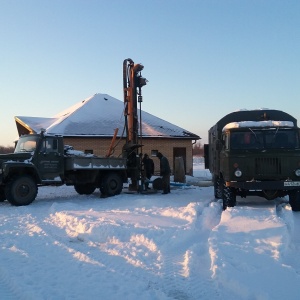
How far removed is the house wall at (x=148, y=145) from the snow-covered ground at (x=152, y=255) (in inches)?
566

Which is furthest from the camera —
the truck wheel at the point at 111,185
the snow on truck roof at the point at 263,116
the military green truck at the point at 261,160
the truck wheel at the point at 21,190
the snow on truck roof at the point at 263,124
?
the truck wheel at the point at 111,185

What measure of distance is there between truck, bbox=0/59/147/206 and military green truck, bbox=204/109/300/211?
15.9 ft

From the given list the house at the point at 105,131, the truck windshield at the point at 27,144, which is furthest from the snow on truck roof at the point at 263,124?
the house at the point at 105,131

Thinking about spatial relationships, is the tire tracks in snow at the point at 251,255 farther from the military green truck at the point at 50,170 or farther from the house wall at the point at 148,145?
the house wall at the point at 148,145

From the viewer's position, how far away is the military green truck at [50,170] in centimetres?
1141

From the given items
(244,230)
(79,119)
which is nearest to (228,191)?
(244,230)

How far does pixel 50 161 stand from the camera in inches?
489

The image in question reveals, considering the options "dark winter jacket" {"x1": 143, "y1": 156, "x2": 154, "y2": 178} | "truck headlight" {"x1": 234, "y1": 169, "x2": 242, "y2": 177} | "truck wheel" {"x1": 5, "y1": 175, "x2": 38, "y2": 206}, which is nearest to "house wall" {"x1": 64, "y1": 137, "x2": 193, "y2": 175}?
"dark winter jacket" {"x1": 143, "y1": 156, "x2": 154, "y2": 178}

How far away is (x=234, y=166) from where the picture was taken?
377 inches

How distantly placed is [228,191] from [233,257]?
14.8ft

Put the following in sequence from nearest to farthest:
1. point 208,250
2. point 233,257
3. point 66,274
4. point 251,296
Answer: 1. point 251,296
2. point 66,274
3. point 233,257
4. point 208,250

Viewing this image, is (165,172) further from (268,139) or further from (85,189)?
→ (268,139)

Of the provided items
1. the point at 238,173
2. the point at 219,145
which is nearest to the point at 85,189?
the point at 219,145

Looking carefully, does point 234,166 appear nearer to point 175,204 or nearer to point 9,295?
point 175,204
